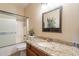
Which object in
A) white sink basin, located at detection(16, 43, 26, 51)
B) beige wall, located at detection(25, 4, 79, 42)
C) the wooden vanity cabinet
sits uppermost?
beige wall, located at detection(25, 4, 79, 42)

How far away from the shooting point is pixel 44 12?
53.4 inches

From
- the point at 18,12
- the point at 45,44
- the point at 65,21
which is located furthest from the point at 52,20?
the point at 18,12

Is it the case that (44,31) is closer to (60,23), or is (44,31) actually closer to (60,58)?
(60,23)

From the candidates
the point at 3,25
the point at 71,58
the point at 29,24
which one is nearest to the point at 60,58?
the point at 71,58

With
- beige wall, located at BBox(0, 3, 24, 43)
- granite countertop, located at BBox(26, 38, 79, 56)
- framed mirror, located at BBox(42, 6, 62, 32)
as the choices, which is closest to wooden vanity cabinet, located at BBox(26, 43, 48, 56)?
granite countertop, located at BBox(26, 38, 79, 56)

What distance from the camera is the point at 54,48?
121 cm

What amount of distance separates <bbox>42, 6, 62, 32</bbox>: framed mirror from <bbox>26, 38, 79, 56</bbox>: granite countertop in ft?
0.62

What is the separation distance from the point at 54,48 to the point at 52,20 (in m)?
0.40

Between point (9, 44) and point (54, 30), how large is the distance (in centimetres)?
66

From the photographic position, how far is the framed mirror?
1.33 m

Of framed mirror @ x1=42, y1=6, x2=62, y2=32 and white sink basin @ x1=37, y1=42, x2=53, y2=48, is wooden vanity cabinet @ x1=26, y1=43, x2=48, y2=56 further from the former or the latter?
framed mirror @ x1=42, y1=6, x2=62, y2=32

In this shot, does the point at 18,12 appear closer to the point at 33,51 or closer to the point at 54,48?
the point at 33,51

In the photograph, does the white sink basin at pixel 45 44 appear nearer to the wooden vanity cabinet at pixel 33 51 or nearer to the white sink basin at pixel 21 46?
the wooden vanity cabinet at pixel 33 51

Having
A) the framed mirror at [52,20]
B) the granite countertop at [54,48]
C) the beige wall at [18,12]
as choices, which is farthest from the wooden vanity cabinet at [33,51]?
the framed mirror at [52,20]
